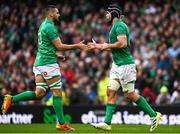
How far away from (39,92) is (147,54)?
34.4ft

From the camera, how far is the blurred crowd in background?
25.1 meters

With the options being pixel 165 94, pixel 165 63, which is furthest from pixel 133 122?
pixel 165 63

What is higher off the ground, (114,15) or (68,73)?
(114,15)

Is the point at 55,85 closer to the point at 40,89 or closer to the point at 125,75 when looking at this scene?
the point at 40,89

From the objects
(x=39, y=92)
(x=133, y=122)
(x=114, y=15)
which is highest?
(x=114, y=15)

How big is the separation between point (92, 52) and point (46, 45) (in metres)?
11.3

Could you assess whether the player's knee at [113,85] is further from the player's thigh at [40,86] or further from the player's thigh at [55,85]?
the player's thigh at [40,86]

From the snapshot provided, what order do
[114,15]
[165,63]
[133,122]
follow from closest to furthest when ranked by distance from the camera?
[114,15]
[133,122]
[165,63]

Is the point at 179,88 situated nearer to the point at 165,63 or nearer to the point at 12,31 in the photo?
the point at 165,63

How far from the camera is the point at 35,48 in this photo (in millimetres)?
29172

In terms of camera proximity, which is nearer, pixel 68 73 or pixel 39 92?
pixel 39 92

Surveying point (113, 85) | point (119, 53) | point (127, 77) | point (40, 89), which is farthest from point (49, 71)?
point (127, 77)

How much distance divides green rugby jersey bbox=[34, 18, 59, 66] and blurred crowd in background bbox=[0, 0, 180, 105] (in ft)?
24.5

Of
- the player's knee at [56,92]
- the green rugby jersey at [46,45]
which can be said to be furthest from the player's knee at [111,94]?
the green rugby jersey at [46,45]
